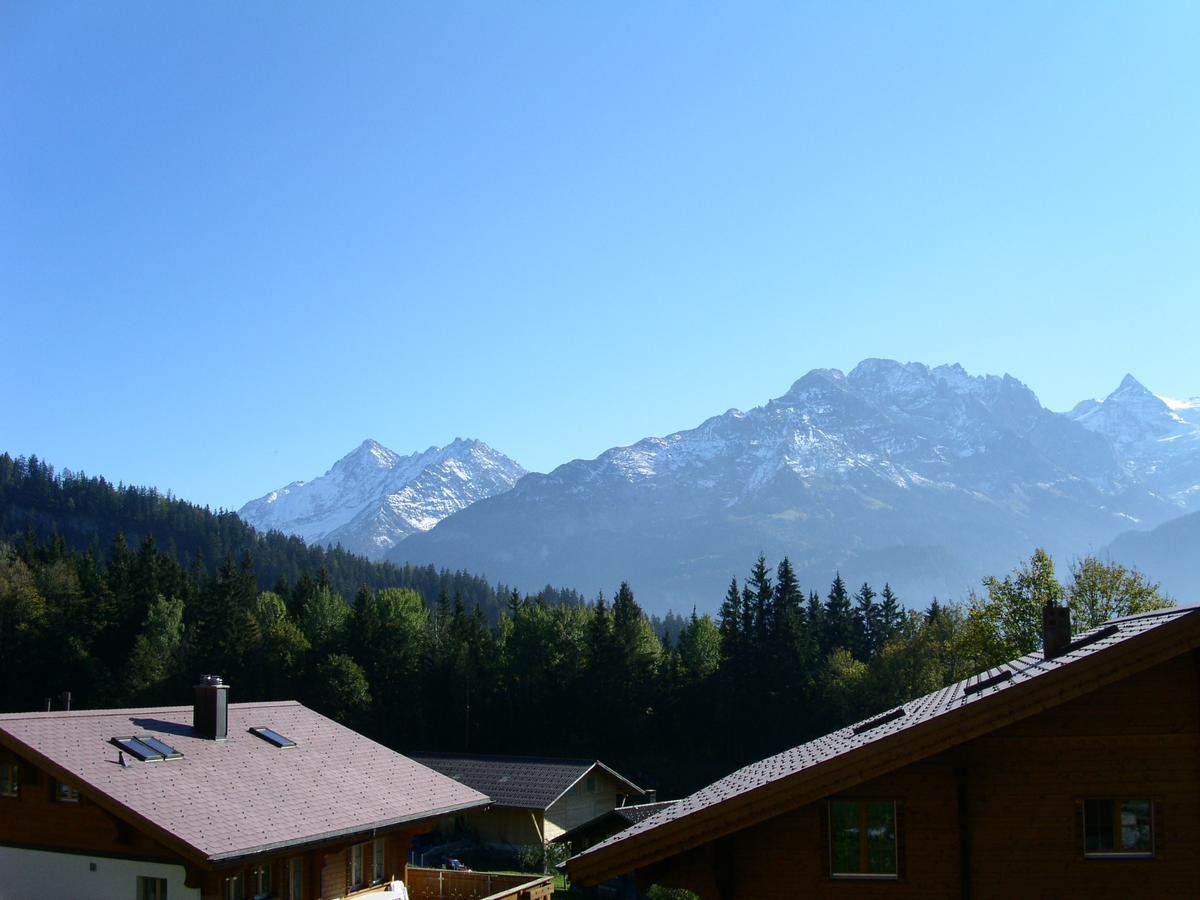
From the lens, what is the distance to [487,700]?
8262 centimetres

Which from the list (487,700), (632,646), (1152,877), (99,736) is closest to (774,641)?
(632,646)

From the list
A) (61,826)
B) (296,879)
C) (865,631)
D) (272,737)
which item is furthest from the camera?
(865,631)

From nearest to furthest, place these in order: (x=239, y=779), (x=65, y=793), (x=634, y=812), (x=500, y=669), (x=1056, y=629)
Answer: (x=1056, y=629), (x=65, y=793), (x=239, y=779), (x=634, y=812), (x=500, y=669)

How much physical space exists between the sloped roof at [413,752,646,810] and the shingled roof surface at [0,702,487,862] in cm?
2145

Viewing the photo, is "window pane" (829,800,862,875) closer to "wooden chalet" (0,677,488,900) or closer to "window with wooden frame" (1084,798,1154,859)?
"window with wooden frame" (1084,798,1154,859)

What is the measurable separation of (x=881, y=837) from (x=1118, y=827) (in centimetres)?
243

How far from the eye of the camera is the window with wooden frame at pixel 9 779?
25.9 meters

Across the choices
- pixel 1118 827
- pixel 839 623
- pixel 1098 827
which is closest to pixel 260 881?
pixel 1098 827

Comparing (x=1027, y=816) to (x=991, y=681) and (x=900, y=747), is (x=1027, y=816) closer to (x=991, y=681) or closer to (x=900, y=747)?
(x=900, y=747)

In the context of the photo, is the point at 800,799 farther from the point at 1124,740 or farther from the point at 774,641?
the point at 774,641

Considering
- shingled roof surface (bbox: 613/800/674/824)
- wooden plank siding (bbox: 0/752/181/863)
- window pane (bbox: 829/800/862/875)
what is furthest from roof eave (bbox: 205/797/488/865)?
shingled roof surface (bbox: 613/800/674/824)

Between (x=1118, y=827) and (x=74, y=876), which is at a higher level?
(x=1118, y=827)

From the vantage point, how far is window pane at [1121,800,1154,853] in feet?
36.6

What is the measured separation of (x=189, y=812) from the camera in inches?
928
